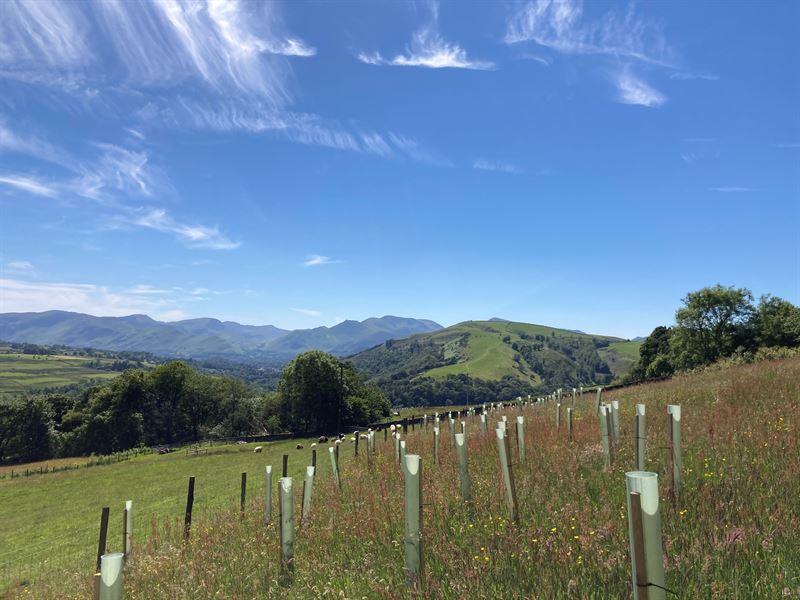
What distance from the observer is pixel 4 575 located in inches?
559

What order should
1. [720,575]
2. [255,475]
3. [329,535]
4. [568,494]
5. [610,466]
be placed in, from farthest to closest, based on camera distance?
[255,475], [610,466], [329,535], [568,494], [720,575]

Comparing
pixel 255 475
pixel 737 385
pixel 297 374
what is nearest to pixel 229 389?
pixel 297 374

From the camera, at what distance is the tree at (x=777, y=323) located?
160 ft

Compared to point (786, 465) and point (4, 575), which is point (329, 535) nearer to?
point (786, 465)

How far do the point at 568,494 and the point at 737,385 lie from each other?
981cm

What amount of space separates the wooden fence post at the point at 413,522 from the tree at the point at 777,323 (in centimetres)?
5625

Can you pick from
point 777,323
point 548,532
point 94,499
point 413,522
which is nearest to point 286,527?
point 413,522

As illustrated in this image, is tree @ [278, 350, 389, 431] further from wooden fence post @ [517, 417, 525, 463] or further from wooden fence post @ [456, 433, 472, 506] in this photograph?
wooden fence post @ [456, 433, 472, 506]

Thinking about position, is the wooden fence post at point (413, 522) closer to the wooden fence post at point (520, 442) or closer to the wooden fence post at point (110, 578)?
the wooden fence post at point (110, 578)

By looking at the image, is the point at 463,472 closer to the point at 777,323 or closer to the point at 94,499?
the point at 94,499

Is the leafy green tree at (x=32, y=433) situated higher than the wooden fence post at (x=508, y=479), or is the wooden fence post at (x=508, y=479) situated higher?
the wooden fence post at (x=508, y=479)

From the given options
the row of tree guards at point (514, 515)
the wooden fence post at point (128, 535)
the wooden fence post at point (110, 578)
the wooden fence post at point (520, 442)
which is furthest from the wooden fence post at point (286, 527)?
the wooden fence post at point (520, 442)

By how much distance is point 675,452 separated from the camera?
18.2ft

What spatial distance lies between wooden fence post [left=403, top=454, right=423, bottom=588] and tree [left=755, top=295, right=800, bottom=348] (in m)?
56.3
